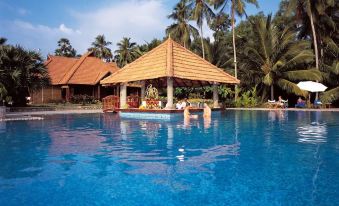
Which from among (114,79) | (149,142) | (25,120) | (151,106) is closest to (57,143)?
(149,142)

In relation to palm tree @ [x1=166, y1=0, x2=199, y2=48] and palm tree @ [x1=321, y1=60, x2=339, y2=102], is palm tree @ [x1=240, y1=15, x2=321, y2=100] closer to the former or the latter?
palm tree @ [x1=321, y1=60, x2=339, y2=102]

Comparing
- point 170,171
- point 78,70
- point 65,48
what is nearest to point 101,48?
point 65,48

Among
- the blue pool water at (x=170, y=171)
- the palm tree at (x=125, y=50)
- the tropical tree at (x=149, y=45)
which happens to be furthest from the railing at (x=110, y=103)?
the palm tree at (x=125, y=50)

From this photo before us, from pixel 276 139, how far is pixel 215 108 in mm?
12286

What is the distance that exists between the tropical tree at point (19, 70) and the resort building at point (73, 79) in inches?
337

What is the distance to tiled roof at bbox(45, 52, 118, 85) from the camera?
33562mm

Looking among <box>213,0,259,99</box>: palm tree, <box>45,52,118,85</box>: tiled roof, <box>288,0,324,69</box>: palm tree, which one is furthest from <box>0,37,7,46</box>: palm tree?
<box>288,0,324,69</box>: palm tree

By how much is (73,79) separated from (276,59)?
65.2 feet

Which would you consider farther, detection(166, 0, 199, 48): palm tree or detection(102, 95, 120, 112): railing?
detection(166, 0, 199, 48): palm tree

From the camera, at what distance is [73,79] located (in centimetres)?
3322

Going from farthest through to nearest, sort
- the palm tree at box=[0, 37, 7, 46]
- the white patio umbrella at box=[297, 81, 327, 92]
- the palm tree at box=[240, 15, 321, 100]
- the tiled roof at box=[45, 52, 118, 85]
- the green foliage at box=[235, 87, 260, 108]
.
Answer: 1. the tiled roof at box=[45, 52, 118, 85]
2. the green foliage at box=[235, 87, 260, 108]
3. the palm tree at box=[240, 15, 321, 100]
4. the white patio umbrella at box=[297, 81, 327, 92]
5. the palm tree at box=[0, 37, 7, 46]

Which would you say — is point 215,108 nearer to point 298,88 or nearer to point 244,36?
point 298,88

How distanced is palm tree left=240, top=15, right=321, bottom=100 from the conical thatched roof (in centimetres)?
869

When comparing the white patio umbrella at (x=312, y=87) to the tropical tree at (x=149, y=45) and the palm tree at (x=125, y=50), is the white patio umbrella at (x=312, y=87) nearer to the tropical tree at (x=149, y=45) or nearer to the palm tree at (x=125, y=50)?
the tropical tree at (x=149, y=45)
